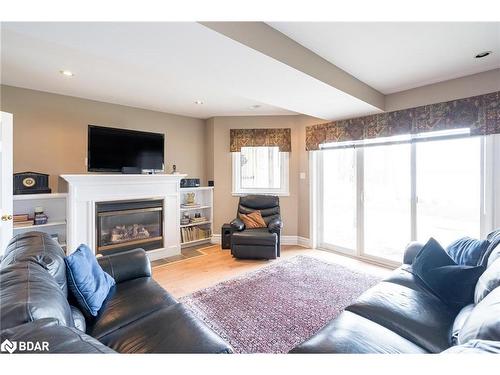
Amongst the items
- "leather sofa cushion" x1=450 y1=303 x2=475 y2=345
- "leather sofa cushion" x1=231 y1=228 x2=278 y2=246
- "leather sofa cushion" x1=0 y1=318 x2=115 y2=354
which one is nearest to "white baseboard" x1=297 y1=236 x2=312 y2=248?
"leather sofa cushion" x1=231 y1=228 x2=278 y2=246

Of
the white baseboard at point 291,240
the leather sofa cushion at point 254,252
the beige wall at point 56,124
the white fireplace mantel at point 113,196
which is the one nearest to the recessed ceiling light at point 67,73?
the beige wall at point 56,124

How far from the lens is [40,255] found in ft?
4.21

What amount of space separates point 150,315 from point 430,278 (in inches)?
75.0

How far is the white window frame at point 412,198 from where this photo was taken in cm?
244

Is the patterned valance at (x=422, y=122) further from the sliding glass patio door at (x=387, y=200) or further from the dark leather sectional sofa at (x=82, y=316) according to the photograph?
the dark leather sectional sofa at (x=82, y=316)

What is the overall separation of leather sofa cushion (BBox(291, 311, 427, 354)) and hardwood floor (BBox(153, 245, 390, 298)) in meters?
1.78

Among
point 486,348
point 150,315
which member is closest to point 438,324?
point 486,348

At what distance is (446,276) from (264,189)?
10.6ft

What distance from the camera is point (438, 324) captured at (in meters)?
1.33

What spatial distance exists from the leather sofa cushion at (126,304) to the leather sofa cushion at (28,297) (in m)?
0.35

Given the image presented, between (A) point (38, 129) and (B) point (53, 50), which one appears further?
(A) point (38, 129)

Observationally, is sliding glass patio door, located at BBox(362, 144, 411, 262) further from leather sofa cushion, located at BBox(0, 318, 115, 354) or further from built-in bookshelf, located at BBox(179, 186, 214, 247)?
leather sofa cushion, located at BBox(0, 318, 115, 354)

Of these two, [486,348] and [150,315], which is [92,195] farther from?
[486,348]

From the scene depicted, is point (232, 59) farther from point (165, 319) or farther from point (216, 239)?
point (216, 239)
